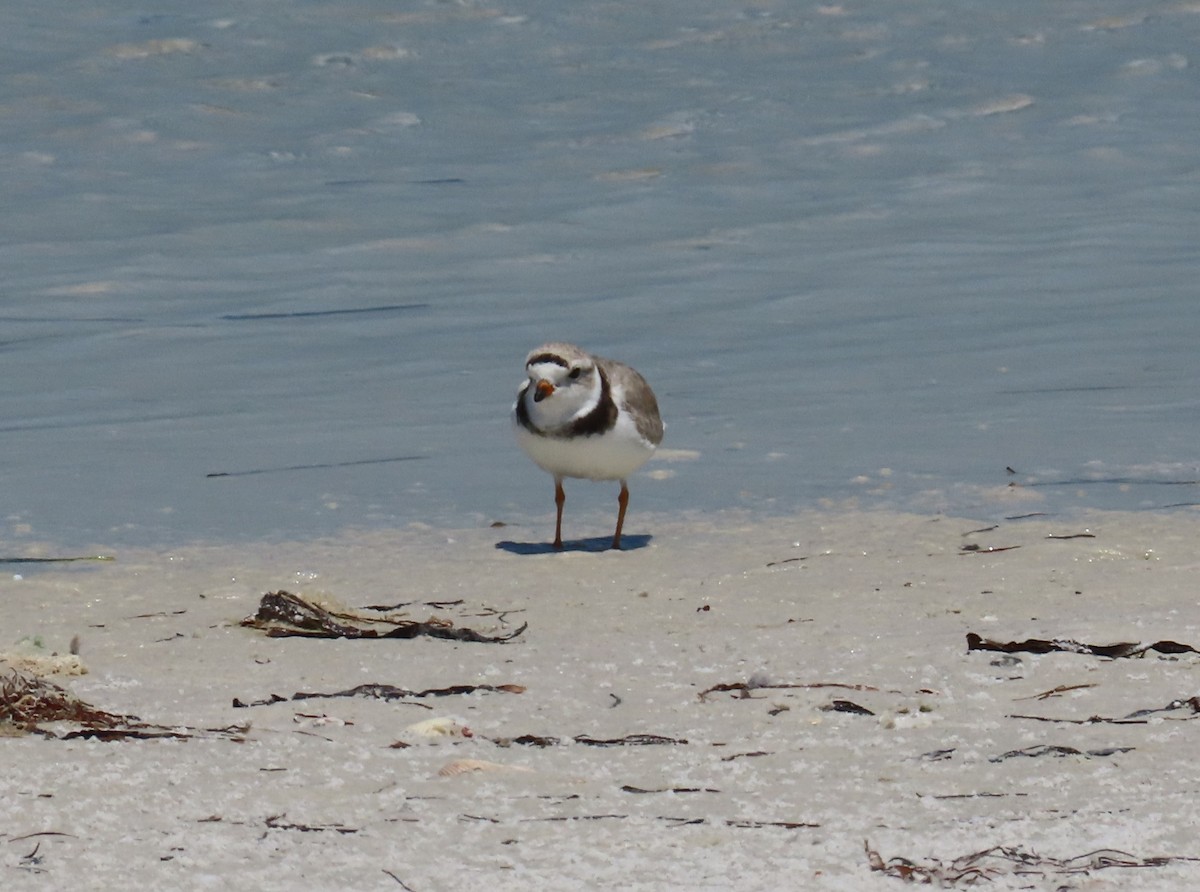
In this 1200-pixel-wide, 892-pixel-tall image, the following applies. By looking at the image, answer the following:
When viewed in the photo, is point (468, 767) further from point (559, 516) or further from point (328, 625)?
point (559, 516)

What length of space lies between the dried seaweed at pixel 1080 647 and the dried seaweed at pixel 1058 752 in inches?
38.9

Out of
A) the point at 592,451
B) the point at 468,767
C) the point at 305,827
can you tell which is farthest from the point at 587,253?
the point at 305,827

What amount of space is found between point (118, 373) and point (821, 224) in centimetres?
630

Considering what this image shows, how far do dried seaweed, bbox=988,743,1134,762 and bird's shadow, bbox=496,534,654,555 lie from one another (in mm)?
3491

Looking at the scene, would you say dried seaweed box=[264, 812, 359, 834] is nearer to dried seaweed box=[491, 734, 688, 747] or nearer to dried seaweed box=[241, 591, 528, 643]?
dried seaweed box=[491, 734, 688, 747]

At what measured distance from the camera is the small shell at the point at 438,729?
4.71m

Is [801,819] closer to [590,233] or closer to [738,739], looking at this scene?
[738,739]

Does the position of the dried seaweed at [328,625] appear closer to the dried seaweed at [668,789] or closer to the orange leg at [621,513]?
the orange leg at [621,513]

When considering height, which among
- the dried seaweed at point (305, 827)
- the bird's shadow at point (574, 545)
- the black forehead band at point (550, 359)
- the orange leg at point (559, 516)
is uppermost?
the black forehead band at point (550, 359)

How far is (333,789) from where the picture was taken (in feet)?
13.9

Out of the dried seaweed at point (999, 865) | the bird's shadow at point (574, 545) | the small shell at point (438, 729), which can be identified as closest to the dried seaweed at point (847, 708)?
the small shell at point (438, 729)

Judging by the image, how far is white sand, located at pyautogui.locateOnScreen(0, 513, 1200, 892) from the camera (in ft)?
12.4

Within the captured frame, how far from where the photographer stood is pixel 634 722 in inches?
192

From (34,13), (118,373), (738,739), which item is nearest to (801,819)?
(738,739)
